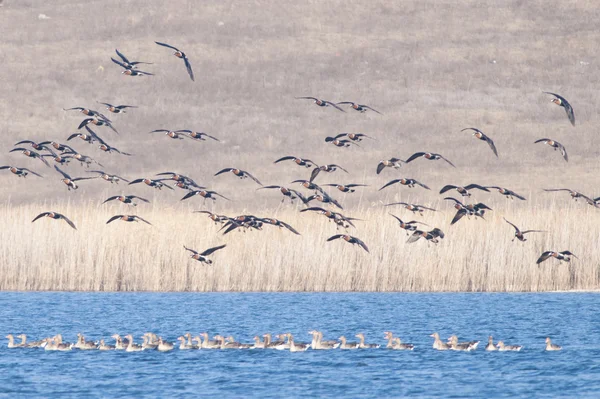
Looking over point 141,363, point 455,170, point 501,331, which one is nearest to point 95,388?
point 141,363

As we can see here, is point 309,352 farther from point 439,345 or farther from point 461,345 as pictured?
point 461,345

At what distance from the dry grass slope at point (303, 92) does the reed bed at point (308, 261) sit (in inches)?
43.7

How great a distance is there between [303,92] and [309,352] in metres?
47.8

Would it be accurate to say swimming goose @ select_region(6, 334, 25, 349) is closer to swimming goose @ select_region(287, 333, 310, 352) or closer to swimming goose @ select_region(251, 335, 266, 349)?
swimming goose @ select_region(251, 335, 266, 349)

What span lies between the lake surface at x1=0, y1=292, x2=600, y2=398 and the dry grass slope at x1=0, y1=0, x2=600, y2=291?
3658mm

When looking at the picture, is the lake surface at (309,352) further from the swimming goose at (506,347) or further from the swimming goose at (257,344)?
the swimming goose at (257,344)

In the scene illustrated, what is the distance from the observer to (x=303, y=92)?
2891 inches

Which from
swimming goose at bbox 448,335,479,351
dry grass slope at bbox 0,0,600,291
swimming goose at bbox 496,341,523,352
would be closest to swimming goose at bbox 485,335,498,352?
swimming goose at bbox 496,341,523,352

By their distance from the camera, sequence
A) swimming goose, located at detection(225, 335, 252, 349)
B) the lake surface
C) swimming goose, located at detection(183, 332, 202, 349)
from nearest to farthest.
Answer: the lake surface → swimming goose, located at detection(225, 335, 252, 349) → swimming goose, located at detection(183, 332, 202, 349)

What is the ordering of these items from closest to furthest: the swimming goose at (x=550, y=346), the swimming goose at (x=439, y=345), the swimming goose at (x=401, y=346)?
the swimming goose at (x=550, y=346), the swimming goose at (x=439, y=345), the swimming goose at (x=401, y=346)

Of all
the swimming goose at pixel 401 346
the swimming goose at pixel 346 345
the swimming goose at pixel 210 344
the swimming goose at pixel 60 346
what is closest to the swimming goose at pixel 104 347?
the swimming goose at pixel 60 346

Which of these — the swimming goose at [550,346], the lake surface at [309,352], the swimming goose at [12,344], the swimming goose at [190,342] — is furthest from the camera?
the swimming goose at [12,344]

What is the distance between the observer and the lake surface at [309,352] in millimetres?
22688

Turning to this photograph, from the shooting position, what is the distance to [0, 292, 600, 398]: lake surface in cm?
2269
